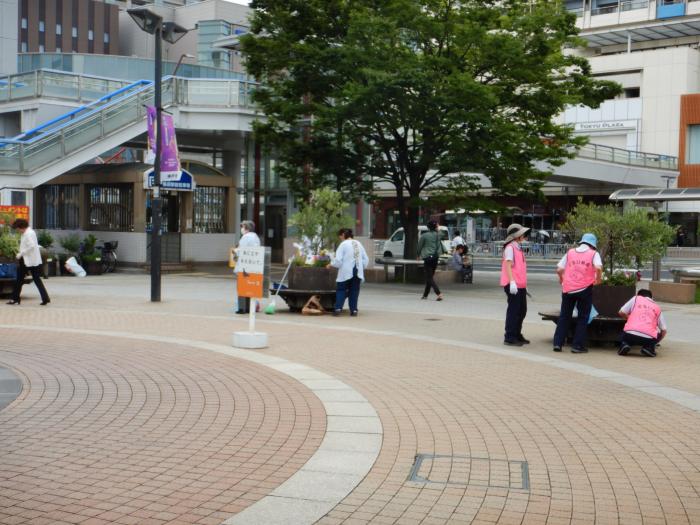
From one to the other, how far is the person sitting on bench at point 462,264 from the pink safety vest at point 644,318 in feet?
47.7

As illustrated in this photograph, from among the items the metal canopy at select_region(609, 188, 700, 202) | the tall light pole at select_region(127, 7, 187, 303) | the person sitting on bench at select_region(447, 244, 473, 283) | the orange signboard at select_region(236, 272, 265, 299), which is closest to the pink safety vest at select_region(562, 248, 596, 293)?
the orange signboard at select_region(236, 272, 265, 299)

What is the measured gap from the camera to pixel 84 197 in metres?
31.4

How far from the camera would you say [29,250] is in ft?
56.4

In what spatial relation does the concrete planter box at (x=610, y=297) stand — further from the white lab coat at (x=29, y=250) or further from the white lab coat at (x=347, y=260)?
the white lab coat at (x=29, y=250)

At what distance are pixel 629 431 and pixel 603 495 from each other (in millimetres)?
1902

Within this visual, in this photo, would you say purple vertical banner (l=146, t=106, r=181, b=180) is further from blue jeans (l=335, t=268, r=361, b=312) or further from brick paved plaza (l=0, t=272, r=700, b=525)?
brick paved plaza (l=0, t=272, r=700, b=525)

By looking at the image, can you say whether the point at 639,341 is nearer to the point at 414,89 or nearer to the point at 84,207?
the point at 414,89

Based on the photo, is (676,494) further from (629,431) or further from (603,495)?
(629,431)

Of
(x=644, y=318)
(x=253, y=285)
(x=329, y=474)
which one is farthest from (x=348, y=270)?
(x=329, y=474)

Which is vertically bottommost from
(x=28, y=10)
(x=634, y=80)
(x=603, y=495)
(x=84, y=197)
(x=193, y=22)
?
(x=603, y=495)

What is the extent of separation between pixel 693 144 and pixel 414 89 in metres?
41.8

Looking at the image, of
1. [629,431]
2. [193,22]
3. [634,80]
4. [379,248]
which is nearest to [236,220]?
[379,248]

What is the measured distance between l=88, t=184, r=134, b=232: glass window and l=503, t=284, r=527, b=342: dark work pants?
19901 mm

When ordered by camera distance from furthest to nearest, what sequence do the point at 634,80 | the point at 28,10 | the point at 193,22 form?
1. the point at 28,10
2. the point at 193,22
3. the point at 634,80
